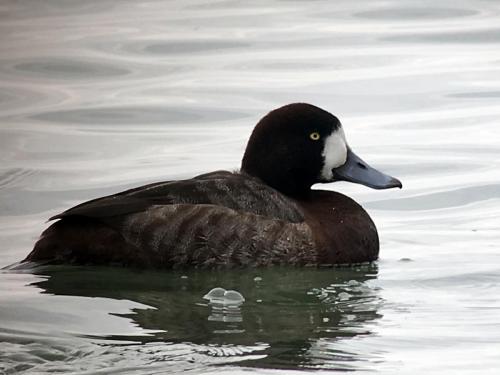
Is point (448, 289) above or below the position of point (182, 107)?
below

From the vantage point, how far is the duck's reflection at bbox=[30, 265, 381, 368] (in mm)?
6945

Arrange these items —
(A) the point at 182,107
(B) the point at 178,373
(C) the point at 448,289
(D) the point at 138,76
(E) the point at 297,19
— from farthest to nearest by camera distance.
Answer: (E) the point at 297,19
(D) the point at 138,76
(A) the point at 182,107
(C) the point at 448,289
(B) the point at 178,373

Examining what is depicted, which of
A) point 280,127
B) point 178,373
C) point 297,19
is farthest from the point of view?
point 297,19

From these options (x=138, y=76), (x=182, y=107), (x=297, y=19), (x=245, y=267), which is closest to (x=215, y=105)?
(x=182, y=107)

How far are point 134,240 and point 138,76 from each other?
7.04 m

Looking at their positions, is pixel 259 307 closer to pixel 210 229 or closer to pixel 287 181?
pixel 210 229

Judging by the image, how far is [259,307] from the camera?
7.93m

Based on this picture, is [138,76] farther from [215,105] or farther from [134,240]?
[134,240]

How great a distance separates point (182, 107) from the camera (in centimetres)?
1425

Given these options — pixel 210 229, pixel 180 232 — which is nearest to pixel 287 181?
pixel 210 229

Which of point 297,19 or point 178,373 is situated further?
point 297,19

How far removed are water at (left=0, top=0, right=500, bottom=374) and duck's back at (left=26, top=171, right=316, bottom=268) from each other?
104mm

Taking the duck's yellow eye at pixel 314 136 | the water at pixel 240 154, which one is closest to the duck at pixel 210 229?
the water at pixel 240 154

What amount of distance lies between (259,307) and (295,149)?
1.80 m
